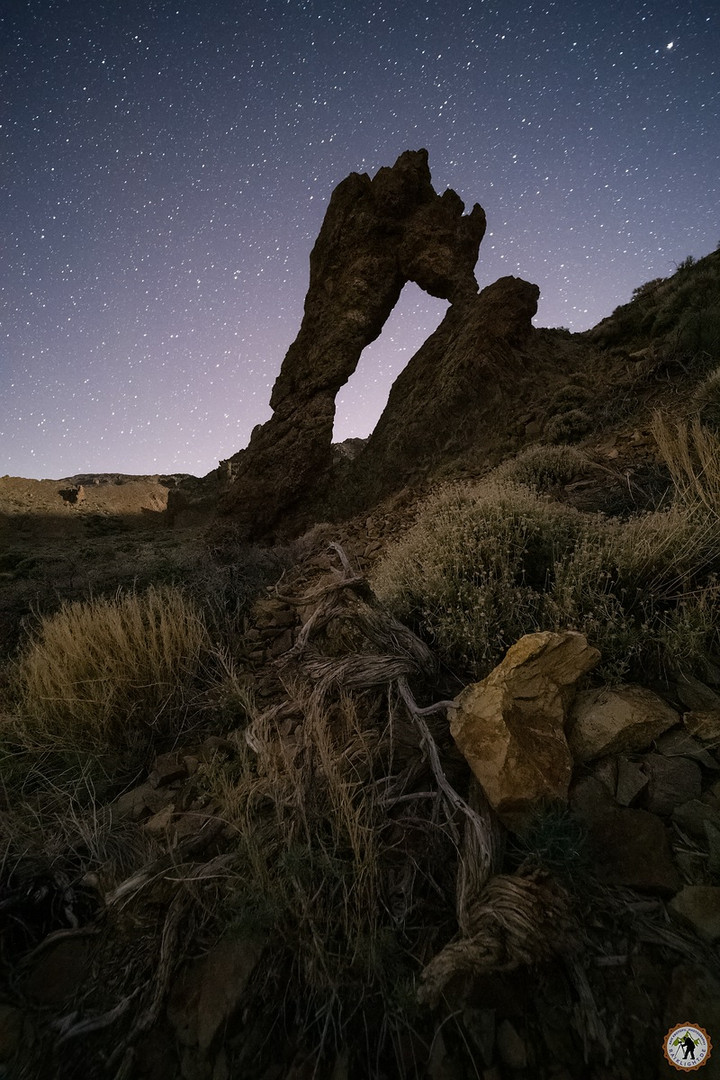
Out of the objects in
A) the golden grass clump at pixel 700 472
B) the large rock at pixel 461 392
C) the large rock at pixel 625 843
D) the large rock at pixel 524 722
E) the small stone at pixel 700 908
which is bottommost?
the small stone at pixel 700 908

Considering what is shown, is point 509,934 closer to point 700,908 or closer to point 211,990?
point 700,908

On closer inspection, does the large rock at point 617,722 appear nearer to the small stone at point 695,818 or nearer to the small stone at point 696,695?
the small stone at point 696,695

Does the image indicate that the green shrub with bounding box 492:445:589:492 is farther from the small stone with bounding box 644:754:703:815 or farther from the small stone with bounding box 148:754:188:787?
the small stone with bounding box 148:754:188:787

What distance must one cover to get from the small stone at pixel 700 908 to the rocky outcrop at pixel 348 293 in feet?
34.2

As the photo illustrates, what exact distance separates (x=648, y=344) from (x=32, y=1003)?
39.4 ft

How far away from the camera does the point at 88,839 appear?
198 cm

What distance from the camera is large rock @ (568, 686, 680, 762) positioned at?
191cm

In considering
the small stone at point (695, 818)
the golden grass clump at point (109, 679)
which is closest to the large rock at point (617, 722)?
the small stone at point (695, 818)

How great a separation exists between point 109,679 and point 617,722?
3203 millimetres

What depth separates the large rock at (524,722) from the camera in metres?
1.75

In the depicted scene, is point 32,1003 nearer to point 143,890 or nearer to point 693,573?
point 143,890

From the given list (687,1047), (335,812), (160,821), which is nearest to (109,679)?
(160,821)

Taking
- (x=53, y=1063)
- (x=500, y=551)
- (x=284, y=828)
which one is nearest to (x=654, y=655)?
(x=500, y=551)

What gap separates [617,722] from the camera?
1.94 metres
